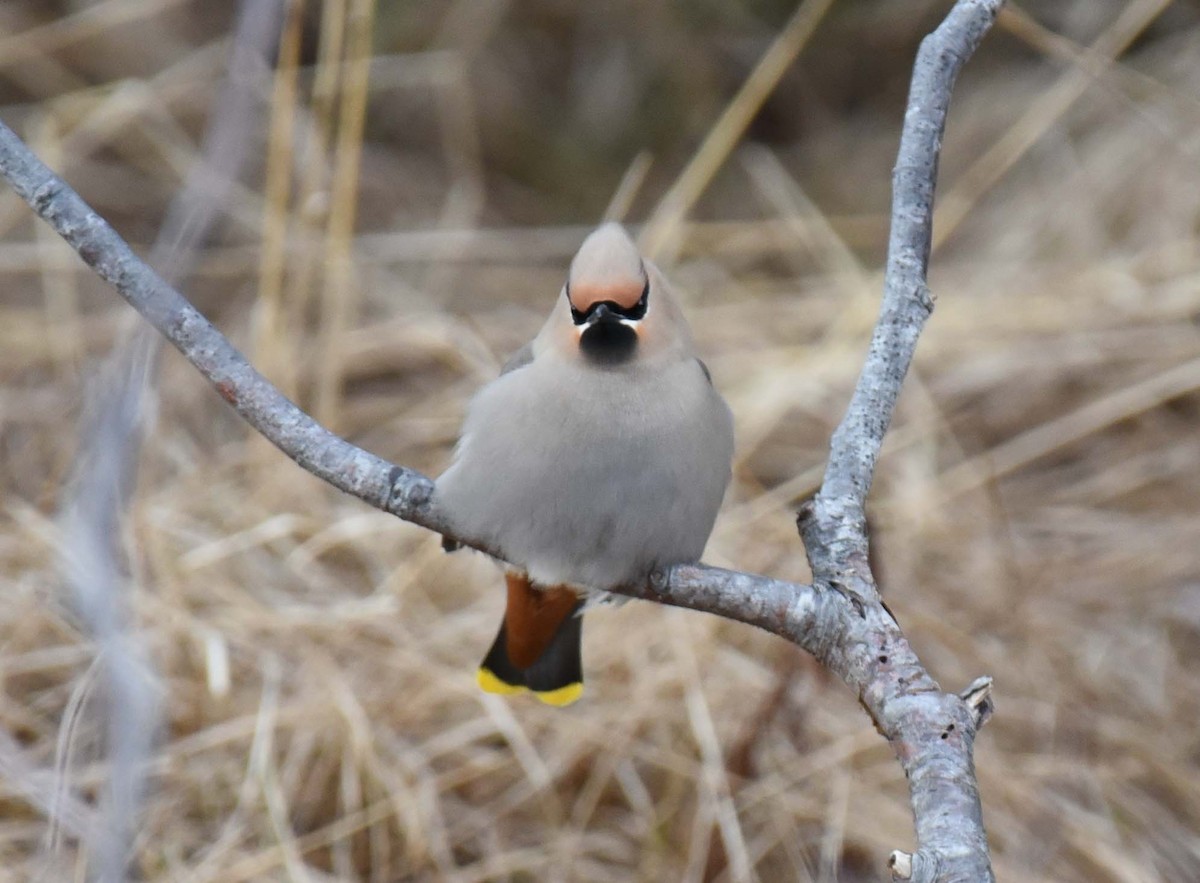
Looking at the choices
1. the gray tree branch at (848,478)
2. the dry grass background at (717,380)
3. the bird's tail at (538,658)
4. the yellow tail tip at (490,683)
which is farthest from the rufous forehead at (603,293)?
the dry grass background at (717,380)

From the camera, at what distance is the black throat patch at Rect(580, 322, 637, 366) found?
2.24 metres

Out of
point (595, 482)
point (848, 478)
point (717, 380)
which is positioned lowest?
point (848, 478)

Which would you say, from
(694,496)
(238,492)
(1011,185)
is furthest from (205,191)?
(1011,185)

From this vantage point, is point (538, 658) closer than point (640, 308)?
No

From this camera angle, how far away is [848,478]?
2027mm

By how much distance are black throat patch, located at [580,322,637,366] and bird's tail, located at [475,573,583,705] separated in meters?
0.62

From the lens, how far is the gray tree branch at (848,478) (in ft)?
→ 5.42

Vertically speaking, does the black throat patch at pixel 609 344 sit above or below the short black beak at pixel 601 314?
below

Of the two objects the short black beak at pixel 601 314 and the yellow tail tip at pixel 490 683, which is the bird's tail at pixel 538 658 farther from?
the short black beak at pixel 601 314

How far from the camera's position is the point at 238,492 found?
169 inches

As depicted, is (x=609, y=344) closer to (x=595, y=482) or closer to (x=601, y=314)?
(x=601, y=314)

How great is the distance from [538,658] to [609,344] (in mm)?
892

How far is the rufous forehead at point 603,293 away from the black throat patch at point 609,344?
1.5 inches

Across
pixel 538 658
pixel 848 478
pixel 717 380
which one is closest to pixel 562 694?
pixel 538 658
